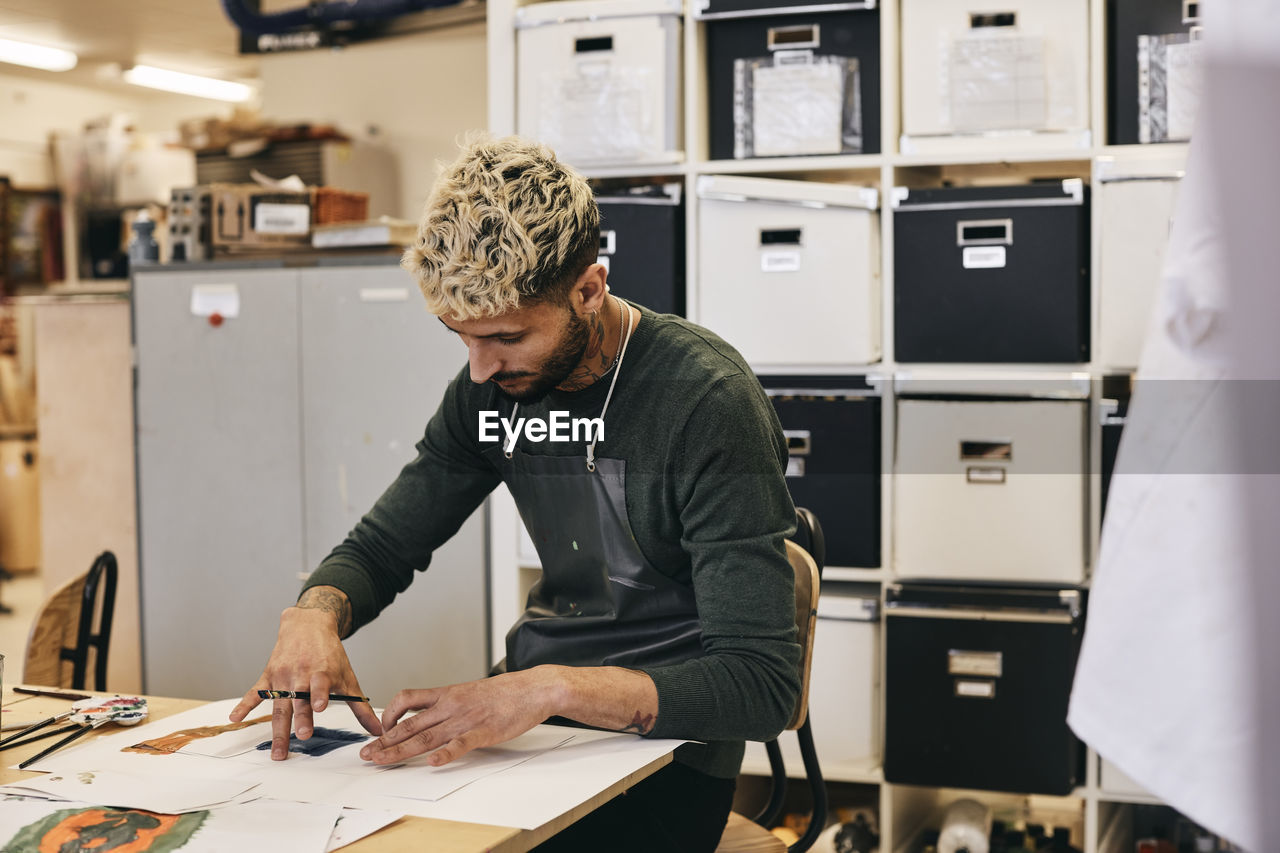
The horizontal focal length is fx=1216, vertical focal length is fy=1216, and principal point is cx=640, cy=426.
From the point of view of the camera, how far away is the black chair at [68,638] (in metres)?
1.96

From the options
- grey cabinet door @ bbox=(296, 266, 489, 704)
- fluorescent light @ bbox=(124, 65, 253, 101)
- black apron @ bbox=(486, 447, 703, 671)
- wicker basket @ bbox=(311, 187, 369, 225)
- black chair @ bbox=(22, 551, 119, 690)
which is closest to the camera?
black apron @ bbox=(486, 447, 703, 671)

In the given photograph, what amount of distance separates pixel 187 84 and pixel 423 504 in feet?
22.6

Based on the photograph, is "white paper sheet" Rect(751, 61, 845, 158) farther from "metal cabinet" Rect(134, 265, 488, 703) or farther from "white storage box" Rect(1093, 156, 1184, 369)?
"metal cabinet" Rect(134, 265, 488, 703)

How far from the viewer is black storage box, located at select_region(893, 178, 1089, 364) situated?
243 centimetres

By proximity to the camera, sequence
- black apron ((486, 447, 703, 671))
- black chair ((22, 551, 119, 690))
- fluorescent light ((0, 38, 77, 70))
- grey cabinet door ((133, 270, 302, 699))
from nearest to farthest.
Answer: black apron ((486, 447, 703, 671)) < black chair ((22, 551, 119, 690)) < grey cabinet door ((133, 270, 302, 699)) < fluorescent light ((0, 38, 77, 70))

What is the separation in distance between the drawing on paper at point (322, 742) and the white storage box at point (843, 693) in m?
1.43

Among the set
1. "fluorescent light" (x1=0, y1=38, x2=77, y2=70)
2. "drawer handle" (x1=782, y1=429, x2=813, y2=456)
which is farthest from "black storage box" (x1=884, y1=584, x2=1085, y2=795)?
"fluorescent light" (x1=0, y1=38, x2=77, y2=70)

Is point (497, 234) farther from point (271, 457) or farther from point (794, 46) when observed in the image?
point (271, 457)

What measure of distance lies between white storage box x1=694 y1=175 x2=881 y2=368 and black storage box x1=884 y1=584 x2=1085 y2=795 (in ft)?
1.80

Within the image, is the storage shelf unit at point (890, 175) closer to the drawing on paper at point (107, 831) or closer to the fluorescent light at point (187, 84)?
the drawing on paper at point (107, 831)

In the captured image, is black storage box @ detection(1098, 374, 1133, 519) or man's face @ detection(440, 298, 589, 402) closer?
man's face @ detection(440, 298, 589, 402)

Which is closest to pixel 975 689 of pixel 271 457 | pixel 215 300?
pixel 271 457

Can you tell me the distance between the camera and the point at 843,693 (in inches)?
103

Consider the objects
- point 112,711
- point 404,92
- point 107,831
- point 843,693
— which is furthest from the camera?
point 404,92
